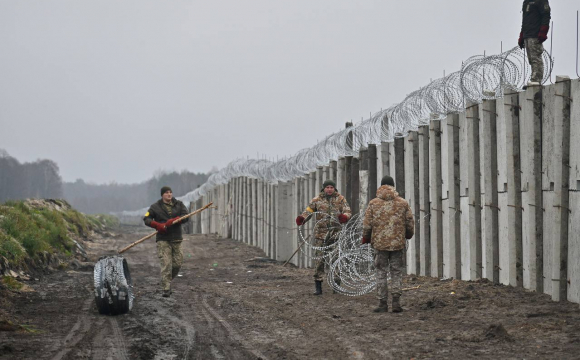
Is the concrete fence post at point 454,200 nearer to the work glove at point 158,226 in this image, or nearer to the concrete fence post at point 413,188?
the concrete fence post at point 413,188

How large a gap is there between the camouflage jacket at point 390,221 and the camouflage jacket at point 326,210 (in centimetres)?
241

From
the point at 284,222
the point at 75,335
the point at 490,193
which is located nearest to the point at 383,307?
the point at 490,193

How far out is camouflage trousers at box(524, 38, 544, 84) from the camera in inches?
371

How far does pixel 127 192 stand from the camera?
19025 centimetres

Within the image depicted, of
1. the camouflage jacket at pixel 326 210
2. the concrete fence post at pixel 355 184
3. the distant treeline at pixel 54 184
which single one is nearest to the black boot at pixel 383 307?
the camouflage jacket at pixel 326 210

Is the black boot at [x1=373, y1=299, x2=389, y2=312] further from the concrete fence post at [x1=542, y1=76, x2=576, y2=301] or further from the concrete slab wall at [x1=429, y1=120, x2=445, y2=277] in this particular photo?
the concrete slab wall at [x1=429, y1=120, x2=445, y2=277]

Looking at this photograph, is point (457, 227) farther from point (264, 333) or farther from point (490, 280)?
point (264, 333)

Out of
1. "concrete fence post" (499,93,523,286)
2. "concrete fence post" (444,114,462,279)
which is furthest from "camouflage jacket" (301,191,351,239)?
"concrete fence post" (499,93,523,286)

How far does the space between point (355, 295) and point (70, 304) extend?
4082mm

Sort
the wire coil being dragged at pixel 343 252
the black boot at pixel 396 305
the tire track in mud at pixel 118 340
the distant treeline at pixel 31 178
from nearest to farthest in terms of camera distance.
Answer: the tire track in mud at pixel 118 340 < the black boot at pixel 396 305 < the wire coil being dragged at pixel 343 252 < the distant treeline at pixel 31 178

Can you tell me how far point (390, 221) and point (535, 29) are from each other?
325 centimetres

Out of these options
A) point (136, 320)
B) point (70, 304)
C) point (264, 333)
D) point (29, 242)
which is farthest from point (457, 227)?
point (29, 242)

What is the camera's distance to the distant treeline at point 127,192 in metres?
122

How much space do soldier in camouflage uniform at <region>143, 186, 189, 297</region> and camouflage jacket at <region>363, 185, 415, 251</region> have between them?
3912 millimetres
